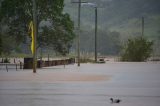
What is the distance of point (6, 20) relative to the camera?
6825 centimetres

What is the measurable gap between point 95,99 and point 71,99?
2.57 ft

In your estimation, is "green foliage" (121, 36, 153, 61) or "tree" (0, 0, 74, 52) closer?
"tree" (0, 0, 74, 52)

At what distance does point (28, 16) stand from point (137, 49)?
102ft

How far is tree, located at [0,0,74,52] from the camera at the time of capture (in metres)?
64.9

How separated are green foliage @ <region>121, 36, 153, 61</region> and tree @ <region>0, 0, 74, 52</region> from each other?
2660 cm

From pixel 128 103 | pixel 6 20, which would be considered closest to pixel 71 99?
pixel 128 103

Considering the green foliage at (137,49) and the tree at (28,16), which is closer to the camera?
the tree at (28,16)

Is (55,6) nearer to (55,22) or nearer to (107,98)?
(55,22)

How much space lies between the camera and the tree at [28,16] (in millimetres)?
64938

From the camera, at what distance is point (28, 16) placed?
67250 mm

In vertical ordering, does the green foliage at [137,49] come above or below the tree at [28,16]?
below

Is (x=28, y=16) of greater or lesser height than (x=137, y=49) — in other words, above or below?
above

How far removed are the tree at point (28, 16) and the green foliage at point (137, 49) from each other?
87.3ft

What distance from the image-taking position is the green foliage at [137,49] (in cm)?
9338
